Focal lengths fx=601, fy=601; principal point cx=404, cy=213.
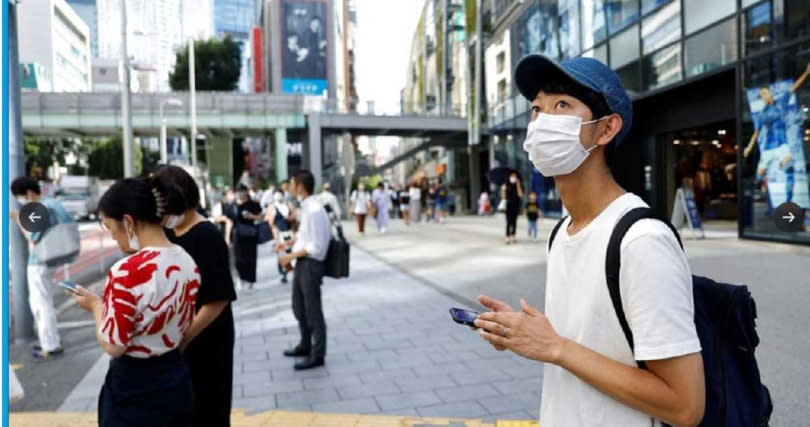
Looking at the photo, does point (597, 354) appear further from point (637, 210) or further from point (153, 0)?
point (153, 0)

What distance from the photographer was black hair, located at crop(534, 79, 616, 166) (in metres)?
1.34

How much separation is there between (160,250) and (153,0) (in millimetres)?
1641

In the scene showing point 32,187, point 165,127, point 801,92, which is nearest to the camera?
point 801,92

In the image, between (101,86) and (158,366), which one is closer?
(158,366)

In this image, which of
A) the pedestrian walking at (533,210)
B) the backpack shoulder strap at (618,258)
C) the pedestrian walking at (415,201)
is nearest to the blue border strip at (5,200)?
the backpack shoulder strap at (618,258)

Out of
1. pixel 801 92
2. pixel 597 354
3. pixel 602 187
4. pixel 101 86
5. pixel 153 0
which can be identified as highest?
pixel 153 0

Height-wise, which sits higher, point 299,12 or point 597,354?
point 299,12

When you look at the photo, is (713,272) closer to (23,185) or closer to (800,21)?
(800,21)

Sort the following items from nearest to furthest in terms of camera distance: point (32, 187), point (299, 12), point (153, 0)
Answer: point (153, 0), point (32, 187), point (299, 12)

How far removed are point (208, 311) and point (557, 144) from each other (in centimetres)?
213

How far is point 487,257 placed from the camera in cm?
1206

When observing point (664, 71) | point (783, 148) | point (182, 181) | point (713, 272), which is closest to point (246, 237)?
point (182, 181)

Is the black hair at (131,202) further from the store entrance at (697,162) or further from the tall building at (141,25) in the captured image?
the store entrance at (697,162)

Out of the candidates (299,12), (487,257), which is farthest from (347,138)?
(299,12)
